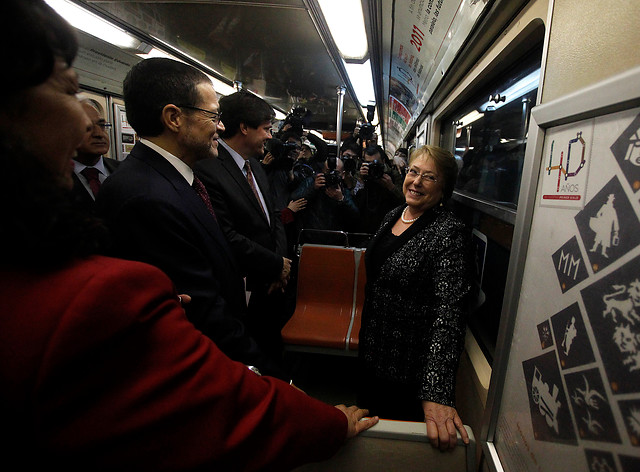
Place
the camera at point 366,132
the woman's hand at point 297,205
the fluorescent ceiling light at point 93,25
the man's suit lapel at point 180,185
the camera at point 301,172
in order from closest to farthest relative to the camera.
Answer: the man's suit lapel at point 180,185 → the fluorescent ceiling light at point 93,25 → the woman's hand at point 297,205 → the camera at point 301,172 → the camera at point 366,132

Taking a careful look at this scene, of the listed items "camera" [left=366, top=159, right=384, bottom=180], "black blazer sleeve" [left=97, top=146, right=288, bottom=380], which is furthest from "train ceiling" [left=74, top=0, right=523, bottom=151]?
"black blazer sleeve" [left=97, top=146, right=288, bottom=380]

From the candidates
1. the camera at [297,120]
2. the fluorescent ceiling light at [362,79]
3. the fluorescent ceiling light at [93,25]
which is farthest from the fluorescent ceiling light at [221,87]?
the camera at [297,120]

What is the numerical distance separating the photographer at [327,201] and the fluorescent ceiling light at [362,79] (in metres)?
1.51

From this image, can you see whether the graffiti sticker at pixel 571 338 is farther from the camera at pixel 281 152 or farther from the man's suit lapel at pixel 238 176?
the camera at pixel 281 152

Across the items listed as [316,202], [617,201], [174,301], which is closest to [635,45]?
[617,201]

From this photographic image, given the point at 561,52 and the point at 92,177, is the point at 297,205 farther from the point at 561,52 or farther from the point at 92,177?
the point at 561,52

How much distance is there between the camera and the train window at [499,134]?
1.66 m

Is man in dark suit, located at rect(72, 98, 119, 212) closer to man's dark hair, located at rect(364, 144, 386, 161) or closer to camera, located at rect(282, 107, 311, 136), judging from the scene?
camera, located at rect(282, 107, 311, 136)

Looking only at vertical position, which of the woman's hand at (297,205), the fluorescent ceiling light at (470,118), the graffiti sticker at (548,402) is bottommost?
the graffiti sticker at (548,402)

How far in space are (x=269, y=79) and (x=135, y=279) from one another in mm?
5209

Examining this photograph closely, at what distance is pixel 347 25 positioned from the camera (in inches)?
113

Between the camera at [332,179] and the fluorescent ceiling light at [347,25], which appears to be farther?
the camera at [332,179]

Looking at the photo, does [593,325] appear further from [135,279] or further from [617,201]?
[135,279]

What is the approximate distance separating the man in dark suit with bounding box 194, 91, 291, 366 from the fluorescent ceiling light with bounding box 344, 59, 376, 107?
2.27 m
